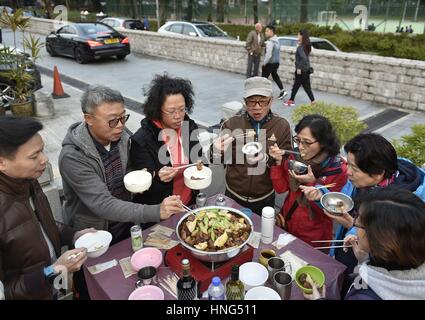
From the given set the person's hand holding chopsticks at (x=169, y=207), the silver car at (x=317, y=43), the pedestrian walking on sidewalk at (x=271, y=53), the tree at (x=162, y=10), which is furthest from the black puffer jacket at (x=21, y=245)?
the tree at (x=162, y=10)

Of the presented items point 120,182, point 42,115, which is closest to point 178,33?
point 42,115

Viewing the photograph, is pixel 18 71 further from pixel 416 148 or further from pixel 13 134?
pixel 416 148

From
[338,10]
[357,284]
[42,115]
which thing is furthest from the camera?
[338,10]

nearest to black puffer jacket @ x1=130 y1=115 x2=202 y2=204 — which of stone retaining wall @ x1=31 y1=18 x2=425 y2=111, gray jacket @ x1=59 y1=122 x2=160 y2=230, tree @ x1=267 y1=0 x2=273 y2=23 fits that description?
gray jacket @ x1=59 y1=122 x2=160 y2=230

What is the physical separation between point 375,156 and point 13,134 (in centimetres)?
234

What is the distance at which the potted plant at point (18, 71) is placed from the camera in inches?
250

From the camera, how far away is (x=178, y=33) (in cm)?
1427

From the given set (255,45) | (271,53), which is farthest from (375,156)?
(255,45)

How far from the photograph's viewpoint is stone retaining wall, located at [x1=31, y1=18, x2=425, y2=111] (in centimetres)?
773

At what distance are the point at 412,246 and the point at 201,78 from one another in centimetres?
1069

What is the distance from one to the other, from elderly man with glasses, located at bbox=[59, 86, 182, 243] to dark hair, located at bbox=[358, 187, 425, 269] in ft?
4.11

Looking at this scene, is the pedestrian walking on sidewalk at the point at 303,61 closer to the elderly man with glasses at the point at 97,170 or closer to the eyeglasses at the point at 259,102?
the eyeglasses at the point at 259,102

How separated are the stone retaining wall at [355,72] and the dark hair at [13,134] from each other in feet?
27.3
